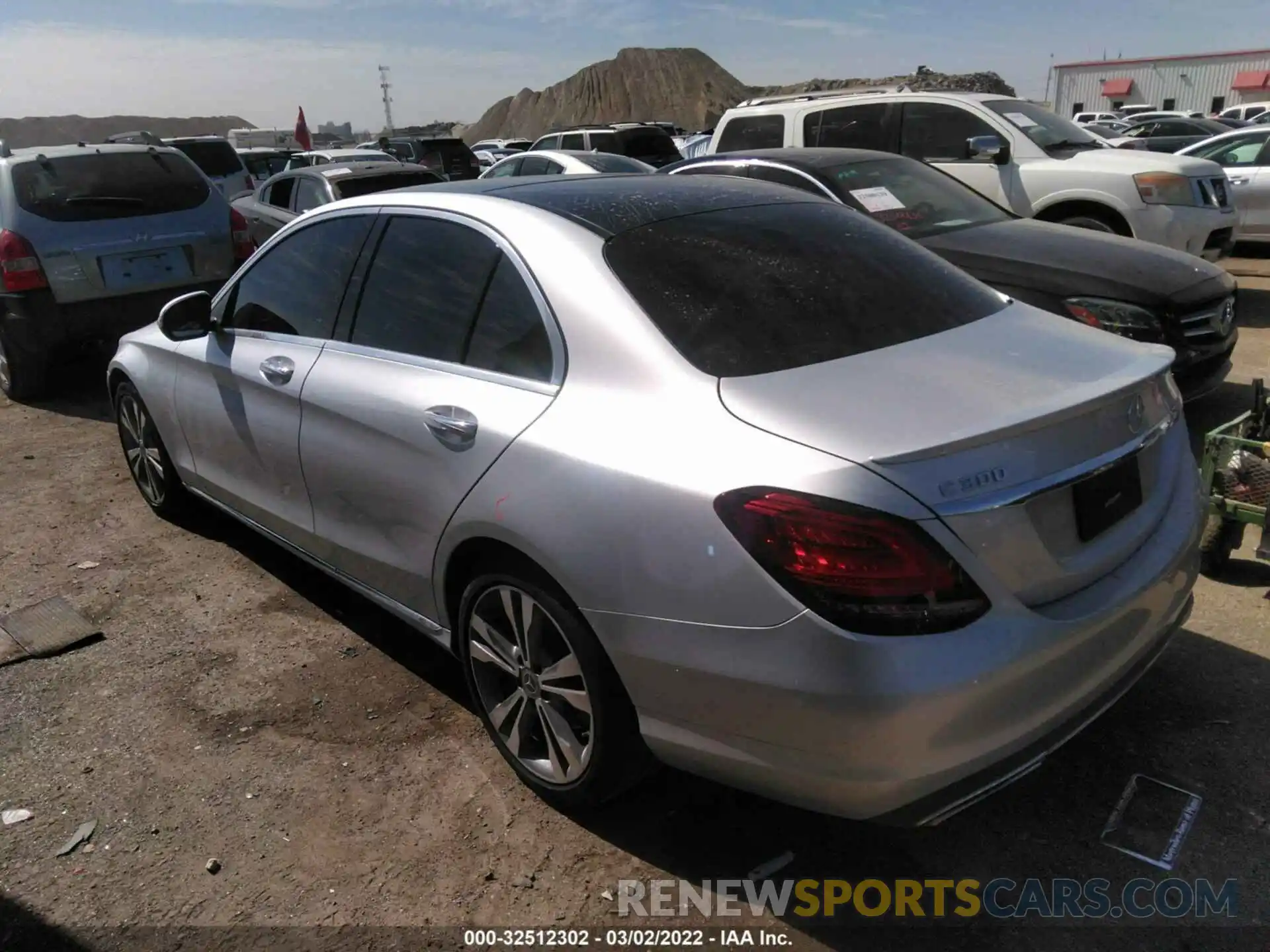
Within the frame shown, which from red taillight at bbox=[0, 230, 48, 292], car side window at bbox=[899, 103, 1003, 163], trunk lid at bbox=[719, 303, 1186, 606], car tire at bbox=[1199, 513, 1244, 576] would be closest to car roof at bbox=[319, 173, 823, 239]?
trunk lid at bbox=[719, 303, 1186, 606]

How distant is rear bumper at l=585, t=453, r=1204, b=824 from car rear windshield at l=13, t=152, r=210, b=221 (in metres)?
6.59

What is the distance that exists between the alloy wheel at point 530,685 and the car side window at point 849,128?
23.2 ft

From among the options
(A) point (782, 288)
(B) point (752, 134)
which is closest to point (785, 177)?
(B) point (752, 134)

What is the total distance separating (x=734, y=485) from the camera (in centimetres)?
210

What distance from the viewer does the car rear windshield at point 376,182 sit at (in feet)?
30.7

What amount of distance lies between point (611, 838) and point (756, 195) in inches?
82.3

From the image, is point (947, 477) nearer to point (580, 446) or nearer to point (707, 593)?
point (707, 593)

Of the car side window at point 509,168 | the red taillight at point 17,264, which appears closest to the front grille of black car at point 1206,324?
the red taillight at point 17,264

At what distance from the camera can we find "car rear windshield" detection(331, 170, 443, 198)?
936cm

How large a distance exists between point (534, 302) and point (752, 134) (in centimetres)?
717

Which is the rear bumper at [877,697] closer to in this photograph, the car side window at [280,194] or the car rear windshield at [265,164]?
the car side window at [280,194]

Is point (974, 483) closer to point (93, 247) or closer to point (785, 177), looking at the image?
point (785, 177)

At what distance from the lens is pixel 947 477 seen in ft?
6.70

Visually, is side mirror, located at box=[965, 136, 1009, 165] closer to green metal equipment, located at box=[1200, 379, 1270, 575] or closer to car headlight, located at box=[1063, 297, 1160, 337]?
car headlight, located at box=[1063, 297, 1160, 337]
